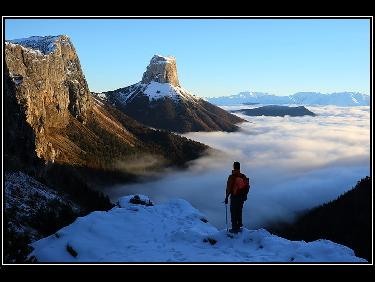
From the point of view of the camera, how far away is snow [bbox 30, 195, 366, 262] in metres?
22.0

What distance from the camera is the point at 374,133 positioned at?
21.4m

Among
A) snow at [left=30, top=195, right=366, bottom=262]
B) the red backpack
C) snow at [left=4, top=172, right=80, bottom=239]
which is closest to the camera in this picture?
snow at [left=30, top=195, right=366, bottom=262]

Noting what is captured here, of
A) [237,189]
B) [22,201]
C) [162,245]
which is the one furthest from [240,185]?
[22,201]

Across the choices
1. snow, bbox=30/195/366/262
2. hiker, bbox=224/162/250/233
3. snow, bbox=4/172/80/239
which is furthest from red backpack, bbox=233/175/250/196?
snow, bbox=4/172/80/239

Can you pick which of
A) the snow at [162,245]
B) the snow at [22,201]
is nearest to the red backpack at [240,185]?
the snow at [162,245]

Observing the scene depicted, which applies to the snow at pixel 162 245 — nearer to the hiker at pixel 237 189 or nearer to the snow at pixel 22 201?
the hiker at pixel 237 189

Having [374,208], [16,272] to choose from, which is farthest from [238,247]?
[16,272]

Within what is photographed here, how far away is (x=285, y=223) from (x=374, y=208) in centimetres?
15383

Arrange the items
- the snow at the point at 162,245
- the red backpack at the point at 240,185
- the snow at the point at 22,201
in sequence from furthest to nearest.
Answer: the snow at the point at 22,201 < the red backpack at the point at 240,185 < the snow at the point at 162,245

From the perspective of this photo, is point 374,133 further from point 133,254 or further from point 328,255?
point 133,254

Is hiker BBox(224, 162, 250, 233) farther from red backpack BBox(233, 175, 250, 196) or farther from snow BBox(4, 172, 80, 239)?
snow BBox(4, 172, 80, 239)

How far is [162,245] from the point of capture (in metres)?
24.6

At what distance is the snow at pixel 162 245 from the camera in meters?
22.0

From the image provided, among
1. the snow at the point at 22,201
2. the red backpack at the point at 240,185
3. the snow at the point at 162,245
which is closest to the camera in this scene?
the snow at the point at 162,245
